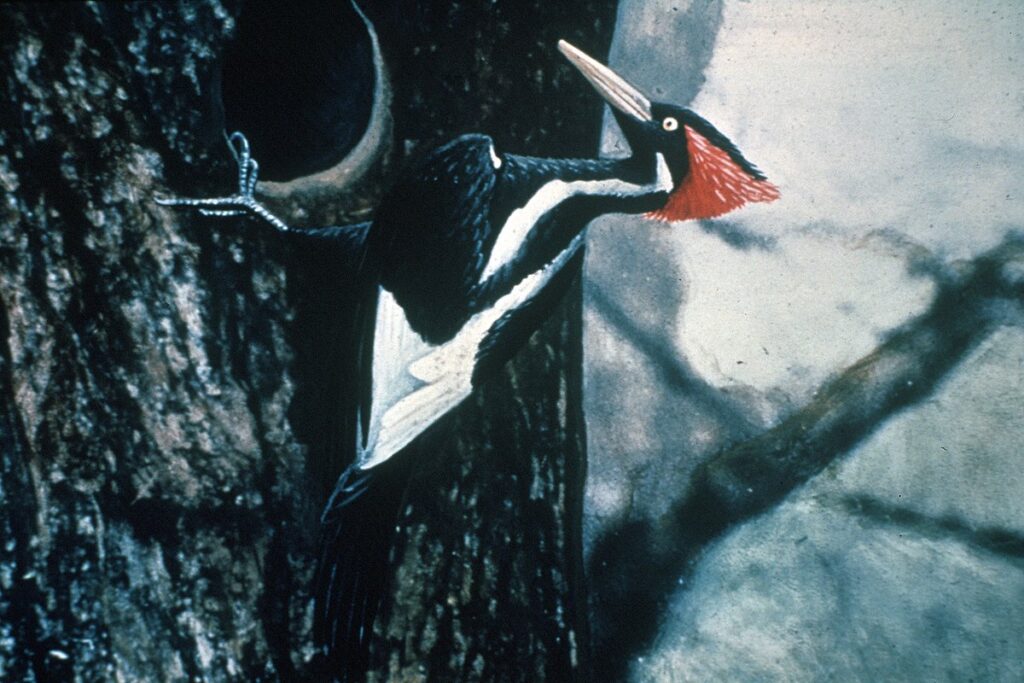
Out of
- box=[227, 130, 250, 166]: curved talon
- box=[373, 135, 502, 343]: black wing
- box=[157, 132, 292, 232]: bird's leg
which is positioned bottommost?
box=[373, 135, 502, 343]: black wing

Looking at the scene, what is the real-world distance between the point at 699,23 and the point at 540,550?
0.92 metres

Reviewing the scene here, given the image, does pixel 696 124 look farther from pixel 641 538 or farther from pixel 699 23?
pixel 641 538

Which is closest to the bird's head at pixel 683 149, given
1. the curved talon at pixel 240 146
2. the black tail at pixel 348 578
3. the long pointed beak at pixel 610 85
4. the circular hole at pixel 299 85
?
the long pointed beak at pixel 610 85

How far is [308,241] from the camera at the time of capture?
2.85 ft

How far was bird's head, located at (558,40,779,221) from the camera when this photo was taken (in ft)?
3.59

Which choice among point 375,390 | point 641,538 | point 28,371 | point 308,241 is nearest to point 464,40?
point 308,241

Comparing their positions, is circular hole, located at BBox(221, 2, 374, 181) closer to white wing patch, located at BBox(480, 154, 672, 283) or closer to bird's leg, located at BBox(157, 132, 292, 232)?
bird's leg, located at BBox(157, 132, 292, 232)

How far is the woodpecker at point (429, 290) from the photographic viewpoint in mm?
871

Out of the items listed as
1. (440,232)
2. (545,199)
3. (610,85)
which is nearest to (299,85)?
(440,232)

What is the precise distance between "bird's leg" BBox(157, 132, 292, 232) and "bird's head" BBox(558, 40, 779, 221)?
1.60 ft

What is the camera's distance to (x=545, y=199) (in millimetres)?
1038

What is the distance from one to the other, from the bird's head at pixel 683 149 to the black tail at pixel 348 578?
2.05ft

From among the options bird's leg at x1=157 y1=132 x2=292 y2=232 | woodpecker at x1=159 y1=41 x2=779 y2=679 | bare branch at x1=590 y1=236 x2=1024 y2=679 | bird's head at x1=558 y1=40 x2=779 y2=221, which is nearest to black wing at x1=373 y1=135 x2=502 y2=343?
woodpecker at x1=159 y1=41 x2=779 y2=679

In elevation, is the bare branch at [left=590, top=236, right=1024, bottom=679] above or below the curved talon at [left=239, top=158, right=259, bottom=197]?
below
